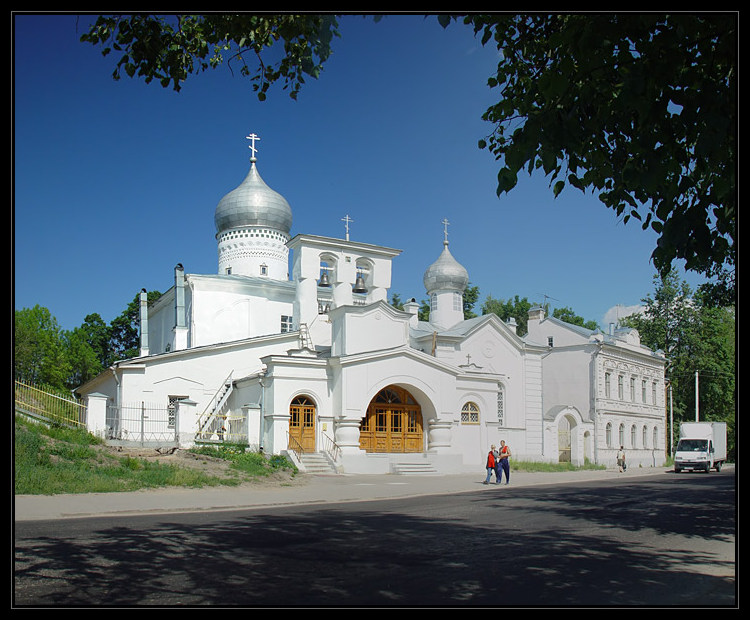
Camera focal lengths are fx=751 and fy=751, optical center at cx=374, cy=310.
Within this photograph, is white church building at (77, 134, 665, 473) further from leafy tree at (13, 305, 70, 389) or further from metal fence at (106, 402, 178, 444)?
leafy tree at (13, 305, 70, 389)

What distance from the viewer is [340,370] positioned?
28531mm

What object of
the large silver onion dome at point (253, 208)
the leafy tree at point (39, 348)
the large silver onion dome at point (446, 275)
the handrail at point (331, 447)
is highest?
the large silver onion dome at point (253, 208)

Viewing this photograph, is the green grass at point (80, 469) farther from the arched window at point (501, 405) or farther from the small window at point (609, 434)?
the small window at point (609, 434)

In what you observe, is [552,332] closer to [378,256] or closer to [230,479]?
[378,256]

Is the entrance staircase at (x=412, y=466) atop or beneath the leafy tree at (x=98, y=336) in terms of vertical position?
beneath

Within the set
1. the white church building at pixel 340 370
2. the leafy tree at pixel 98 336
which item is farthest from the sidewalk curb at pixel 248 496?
the leafy tree at pixel 98 336

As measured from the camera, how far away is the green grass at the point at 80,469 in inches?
649

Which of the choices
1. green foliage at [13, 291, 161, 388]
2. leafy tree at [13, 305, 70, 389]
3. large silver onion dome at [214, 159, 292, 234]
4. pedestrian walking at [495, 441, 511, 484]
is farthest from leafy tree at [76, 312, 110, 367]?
pedestrian walking at [495, 441, 511, 484]

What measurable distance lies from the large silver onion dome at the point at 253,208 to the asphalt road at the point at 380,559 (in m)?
25.4

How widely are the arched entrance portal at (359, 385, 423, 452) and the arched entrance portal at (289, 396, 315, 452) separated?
2.41 metres

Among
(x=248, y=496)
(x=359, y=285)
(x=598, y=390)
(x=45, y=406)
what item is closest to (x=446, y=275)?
(x=359, y=285)

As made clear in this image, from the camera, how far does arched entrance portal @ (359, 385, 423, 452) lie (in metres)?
30.4
